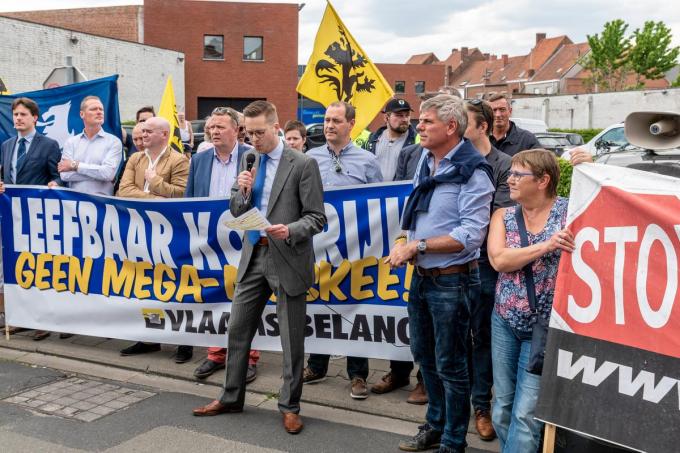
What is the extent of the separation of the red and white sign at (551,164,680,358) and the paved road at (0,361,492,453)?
1505 mm

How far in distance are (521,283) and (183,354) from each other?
328 centimetres

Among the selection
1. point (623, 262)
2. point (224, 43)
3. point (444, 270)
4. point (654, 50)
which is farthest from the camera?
point (654, 50)

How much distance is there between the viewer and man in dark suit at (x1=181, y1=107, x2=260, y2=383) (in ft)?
17.9

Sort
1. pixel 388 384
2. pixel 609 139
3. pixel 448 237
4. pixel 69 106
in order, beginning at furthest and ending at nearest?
pixel 609 139, pixel 69 106, pixel 388 384, pixel 448 237

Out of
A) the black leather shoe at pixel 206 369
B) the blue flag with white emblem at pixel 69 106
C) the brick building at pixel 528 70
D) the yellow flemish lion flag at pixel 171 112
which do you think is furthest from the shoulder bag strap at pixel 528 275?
the brick building at pixel 528 70

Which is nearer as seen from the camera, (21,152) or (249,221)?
(249,221)

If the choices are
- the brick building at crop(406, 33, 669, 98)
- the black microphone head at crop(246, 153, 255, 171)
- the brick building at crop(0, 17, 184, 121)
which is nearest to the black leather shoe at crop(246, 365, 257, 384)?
the black microphone head at crop(246, 153, 255, 171)

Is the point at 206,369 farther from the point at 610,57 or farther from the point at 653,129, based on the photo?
the point at 610,57

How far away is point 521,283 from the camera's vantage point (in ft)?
11.4

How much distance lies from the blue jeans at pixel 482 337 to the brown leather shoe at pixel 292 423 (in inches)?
44.8

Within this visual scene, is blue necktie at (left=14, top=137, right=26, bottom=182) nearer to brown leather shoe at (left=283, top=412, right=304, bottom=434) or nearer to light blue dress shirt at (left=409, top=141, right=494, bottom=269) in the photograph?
brown leather shoe at (left=283, top=412, right=304, bottom=434)

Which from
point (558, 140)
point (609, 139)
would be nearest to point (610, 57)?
point (558, 140)

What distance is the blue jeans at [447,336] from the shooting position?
3.83 meters

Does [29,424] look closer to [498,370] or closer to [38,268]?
[38,268]
